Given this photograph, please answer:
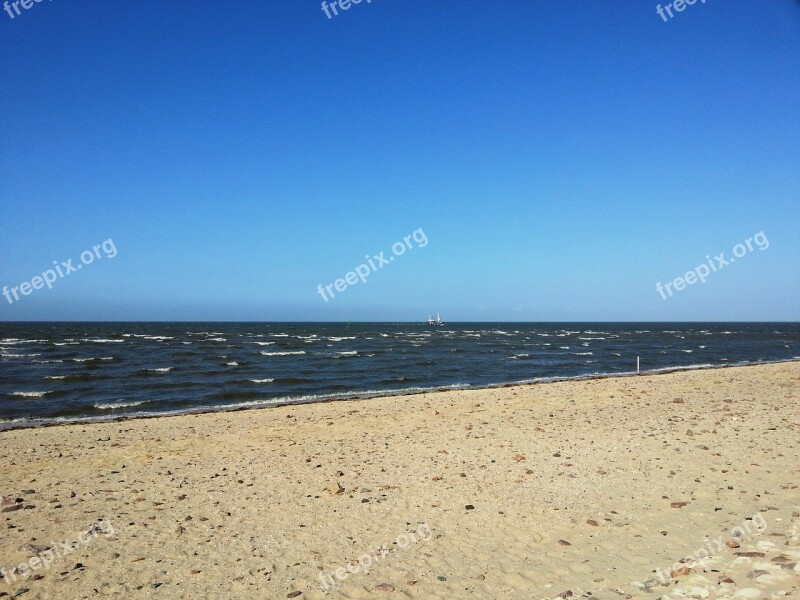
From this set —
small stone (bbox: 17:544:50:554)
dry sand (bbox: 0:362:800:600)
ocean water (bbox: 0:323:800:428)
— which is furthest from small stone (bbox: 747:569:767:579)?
ocean water (bbox: 0:323:800:428)

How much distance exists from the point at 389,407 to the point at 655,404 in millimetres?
8366

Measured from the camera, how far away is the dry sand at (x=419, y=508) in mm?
5250

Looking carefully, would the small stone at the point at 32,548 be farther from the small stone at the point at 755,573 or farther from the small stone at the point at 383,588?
the small stone at the point at 755,573

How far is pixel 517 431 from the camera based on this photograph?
40.1ft

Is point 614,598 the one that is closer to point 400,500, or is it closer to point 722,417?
point 400,500

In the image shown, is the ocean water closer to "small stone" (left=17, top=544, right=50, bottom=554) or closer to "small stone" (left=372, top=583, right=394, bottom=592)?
"small stone" (left=17, top=544, right=50, bottom=554)

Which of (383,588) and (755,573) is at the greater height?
(755,573)

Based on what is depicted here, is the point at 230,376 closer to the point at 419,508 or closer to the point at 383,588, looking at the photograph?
the point at 419,508

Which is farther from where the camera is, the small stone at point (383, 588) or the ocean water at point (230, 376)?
the ocean water at point (230, 376)

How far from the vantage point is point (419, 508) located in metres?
7.38

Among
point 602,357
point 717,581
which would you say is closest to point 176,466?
point 717,581

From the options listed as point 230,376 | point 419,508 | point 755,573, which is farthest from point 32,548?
point 230,376

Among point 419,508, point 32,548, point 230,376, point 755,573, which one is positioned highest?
point 755,573

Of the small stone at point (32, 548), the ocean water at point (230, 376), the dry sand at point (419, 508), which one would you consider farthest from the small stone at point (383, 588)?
the ocean water at point (230, 376)
